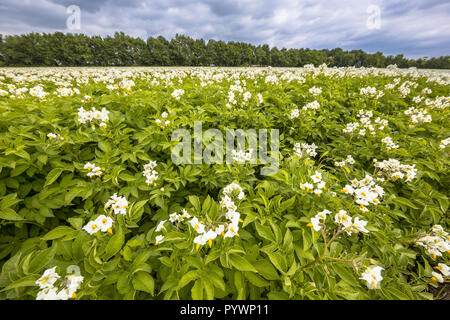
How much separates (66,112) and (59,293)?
2805 mm

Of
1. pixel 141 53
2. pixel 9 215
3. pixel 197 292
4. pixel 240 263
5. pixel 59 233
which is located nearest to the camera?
pixel 197 292

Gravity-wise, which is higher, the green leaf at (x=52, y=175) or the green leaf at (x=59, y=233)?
the green leaf at (x=52, y=175)

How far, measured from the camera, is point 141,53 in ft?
154

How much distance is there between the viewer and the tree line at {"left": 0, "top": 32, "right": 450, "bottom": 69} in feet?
139

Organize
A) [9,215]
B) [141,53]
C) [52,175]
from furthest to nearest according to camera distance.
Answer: [141,53]
[52,175]
[9,215]

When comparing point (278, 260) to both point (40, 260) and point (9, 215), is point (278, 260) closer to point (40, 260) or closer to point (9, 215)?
point (40, 260)

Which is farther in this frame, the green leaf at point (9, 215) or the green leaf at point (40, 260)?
the green leaf at point (9, 215)

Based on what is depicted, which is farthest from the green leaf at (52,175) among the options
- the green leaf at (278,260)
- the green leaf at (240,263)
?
the green leaf at (278,260)

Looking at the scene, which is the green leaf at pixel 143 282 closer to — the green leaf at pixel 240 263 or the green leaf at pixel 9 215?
the green leaf at pixel 240 263

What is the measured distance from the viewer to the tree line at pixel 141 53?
4244cm

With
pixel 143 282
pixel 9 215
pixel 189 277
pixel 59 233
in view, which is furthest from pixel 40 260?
pixel 189 277
